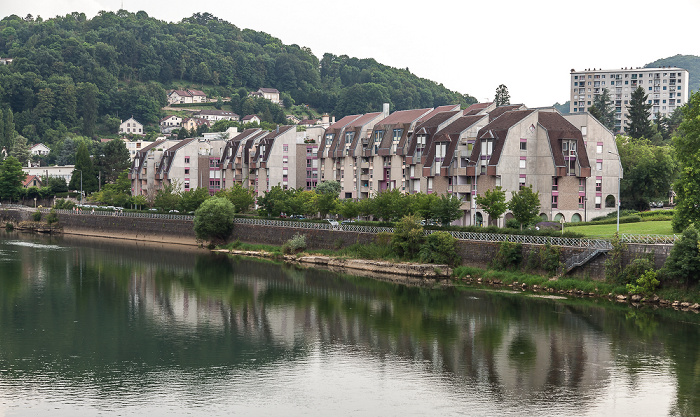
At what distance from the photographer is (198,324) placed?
53469 mm

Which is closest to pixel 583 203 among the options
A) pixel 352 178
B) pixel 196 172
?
pixel 352 178

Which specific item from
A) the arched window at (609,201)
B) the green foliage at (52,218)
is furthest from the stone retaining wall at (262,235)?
the arched window at (609,201)

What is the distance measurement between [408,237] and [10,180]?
102m

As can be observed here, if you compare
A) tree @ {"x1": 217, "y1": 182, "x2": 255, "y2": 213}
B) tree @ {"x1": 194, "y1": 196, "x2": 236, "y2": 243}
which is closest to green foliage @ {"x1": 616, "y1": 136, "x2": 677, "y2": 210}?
tree @ {"x1": 194, "y1": 196, "x2": 236, "y2": 243}

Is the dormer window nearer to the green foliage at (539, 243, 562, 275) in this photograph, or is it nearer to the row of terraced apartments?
the row of terraced apartments

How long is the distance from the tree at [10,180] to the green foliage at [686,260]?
12640 centimetres

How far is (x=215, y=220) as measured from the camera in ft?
326

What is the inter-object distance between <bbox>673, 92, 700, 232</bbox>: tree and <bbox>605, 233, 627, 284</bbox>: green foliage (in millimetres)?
5521

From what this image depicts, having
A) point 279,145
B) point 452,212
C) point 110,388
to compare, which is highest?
point 279,145

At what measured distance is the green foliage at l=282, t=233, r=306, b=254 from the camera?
291 feet

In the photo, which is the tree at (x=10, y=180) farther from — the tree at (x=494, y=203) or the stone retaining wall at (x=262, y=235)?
the tree at (x=494, y=203)

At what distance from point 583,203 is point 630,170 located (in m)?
15.3

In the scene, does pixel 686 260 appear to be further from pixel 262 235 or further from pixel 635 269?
pixel 262 235

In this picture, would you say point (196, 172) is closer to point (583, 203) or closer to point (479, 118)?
point (479, 118)
